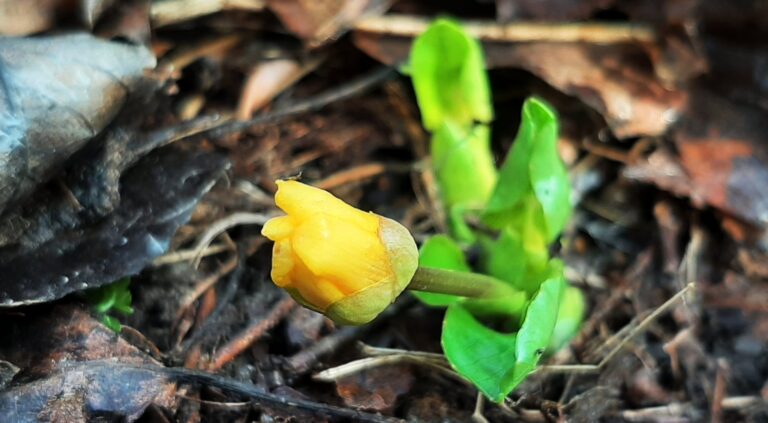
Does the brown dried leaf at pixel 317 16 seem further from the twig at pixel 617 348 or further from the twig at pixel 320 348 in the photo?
the twig at pixel 617 348

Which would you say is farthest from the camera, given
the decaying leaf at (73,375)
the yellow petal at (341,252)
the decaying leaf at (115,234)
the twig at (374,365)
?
the twig at (374,365)

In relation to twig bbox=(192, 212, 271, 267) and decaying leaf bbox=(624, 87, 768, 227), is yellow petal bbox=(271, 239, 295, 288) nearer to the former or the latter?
twig bbox=(192, 212, 271, 267)

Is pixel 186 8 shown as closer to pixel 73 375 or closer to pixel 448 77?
pixel 448 77

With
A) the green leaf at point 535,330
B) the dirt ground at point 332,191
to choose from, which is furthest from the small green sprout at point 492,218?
the dirt ground at point 332,191

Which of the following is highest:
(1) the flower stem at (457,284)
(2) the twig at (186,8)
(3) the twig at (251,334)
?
(2) the twig at (186,8)

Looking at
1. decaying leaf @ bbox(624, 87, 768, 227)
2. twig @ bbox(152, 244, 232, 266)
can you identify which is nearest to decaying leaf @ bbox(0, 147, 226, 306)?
twig @ bbox(152, 244, 232, 266)

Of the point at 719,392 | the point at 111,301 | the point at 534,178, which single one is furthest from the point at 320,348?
the point at 719,392
